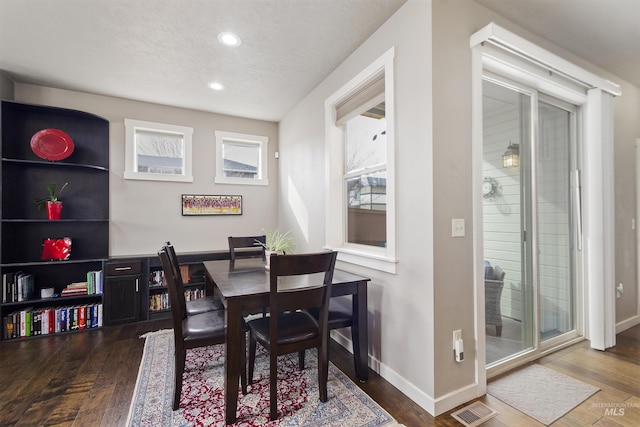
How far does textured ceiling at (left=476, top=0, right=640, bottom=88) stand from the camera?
203cm

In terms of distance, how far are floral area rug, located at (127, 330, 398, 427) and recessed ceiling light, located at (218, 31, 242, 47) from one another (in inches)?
107

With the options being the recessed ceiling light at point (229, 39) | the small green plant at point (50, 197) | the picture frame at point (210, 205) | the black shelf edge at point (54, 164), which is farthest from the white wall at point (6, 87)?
the recessed ceiling light at point (229, 39)

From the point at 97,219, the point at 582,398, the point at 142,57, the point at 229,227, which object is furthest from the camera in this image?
the point at 229,227

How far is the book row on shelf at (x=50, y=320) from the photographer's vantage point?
2.94m

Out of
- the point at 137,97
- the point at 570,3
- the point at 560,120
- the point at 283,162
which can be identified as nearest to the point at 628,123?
the point at 560,120

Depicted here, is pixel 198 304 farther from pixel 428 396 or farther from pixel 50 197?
pixel 50 197

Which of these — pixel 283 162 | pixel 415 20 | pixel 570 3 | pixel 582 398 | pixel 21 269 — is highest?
pixel 570 3

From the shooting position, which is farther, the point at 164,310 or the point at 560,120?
the point at 164,310

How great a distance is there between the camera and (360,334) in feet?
7.02

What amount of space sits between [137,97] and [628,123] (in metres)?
5.80

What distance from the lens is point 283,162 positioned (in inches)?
171

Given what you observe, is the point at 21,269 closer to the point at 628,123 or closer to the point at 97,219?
the point at 97,219

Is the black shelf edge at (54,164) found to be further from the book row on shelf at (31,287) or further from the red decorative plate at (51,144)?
the book row on shelf at (31,287)

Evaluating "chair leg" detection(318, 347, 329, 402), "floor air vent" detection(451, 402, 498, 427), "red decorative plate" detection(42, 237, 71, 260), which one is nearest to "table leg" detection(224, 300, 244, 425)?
"chair leg" detection(318, 347, 329, 402)
